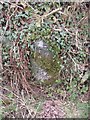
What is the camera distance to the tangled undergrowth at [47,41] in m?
3.77

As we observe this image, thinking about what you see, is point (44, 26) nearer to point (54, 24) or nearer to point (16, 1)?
point (54, 24)

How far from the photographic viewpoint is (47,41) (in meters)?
3.76

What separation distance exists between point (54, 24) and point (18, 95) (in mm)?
934

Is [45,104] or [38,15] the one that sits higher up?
[38,15]

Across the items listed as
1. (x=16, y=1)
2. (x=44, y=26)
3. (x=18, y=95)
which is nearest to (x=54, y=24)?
(x=44, y=26)

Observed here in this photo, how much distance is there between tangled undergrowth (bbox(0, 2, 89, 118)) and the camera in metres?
3.77

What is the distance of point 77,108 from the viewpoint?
12.0 ft

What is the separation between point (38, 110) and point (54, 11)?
Result: 116cm

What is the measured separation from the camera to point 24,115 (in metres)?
3.64

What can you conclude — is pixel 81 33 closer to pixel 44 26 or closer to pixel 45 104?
pixel 44 26

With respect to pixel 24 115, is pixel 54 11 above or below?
above

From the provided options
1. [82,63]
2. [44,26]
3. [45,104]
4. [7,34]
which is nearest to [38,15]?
[44,26]

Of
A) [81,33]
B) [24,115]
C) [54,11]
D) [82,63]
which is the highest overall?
[54,11]

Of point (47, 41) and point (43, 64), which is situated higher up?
point (47, 41)
